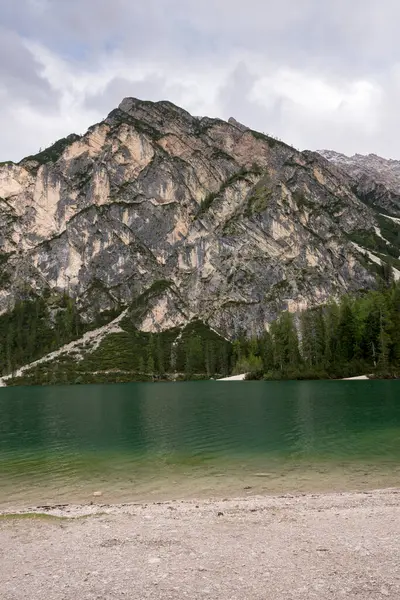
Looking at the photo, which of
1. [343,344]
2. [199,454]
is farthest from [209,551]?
[343,344]

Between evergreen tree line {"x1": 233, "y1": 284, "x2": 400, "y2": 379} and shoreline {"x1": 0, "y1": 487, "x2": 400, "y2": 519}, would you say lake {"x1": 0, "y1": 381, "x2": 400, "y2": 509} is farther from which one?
evergreen tree line {"x1": 233, "y1": 284, "x2": 400, "y2": 379}

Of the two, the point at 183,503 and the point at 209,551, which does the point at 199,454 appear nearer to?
the point at 183,503

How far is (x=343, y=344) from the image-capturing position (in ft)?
518

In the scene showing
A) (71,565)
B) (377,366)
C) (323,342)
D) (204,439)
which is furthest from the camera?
(323,342)

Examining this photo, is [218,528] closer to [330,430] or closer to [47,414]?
[330,430]

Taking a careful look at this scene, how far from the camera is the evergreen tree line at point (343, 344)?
145875 millimetres

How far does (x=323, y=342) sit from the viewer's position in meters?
170

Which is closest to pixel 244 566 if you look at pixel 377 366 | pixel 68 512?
pixel 68 512

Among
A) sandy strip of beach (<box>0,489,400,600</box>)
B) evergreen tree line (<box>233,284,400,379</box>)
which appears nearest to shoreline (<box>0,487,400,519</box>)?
sandy strip of beach (<box>0,489,400,600</box>)

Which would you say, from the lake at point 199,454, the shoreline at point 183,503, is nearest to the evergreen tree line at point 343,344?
the lake at point 199,454

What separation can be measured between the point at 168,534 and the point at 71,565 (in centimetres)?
464

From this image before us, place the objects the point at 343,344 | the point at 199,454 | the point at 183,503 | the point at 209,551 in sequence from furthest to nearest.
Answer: the point at 343,344 → the point at 199,454 → the point at 183,503 → the point at 209,551

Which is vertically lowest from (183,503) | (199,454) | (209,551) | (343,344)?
(199,454)

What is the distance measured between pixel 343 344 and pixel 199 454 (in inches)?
5126
